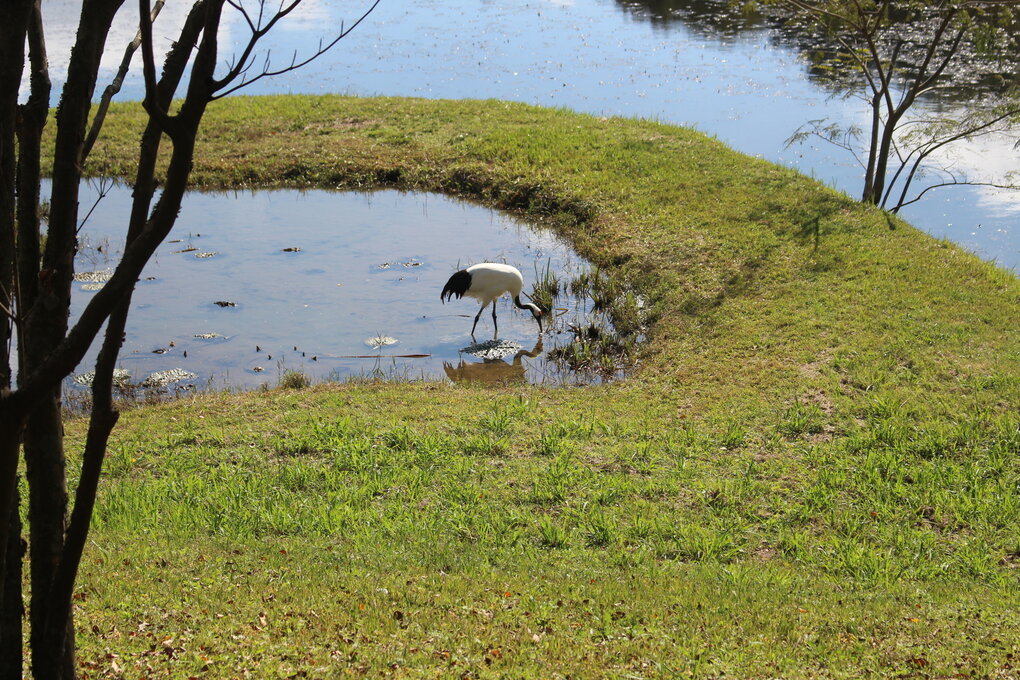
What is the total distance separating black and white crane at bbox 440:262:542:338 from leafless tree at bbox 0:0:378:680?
9.56 m

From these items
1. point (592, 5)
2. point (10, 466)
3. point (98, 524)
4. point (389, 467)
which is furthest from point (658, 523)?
point (592, 5)

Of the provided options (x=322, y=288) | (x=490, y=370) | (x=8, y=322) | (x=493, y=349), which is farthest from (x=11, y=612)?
(x=322, y=288)

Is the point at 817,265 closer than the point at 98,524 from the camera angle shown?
No

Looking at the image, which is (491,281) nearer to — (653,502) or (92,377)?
(92,377)

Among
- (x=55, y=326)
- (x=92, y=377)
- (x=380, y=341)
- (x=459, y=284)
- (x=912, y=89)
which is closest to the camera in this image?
(x=55, y=326)

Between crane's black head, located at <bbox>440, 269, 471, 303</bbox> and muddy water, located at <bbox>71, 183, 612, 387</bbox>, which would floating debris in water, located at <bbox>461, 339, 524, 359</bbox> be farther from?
crane's black head, located at <bbox>440, 269, 471, 303</bbox>

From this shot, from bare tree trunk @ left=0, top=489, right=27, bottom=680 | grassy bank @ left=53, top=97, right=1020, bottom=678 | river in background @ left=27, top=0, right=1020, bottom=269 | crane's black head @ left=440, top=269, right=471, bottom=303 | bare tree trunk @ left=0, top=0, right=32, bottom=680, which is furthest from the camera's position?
river in background @ left=27, top=0, right=1020, bottom=269

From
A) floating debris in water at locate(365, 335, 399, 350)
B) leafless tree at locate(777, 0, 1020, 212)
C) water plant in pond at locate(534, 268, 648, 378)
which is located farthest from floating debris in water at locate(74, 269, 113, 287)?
leafless tree at locate(777, 0, 1020, 212)

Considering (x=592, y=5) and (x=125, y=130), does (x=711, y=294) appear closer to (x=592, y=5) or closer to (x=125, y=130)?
Answer: (x=125, y=130)

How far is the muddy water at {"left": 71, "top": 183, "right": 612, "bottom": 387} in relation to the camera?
39.9ft

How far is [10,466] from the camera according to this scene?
3020 mm

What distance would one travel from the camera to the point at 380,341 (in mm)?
12648

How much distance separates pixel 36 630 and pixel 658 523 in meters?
4.51

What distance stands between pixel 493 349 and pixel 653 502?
572 cm
